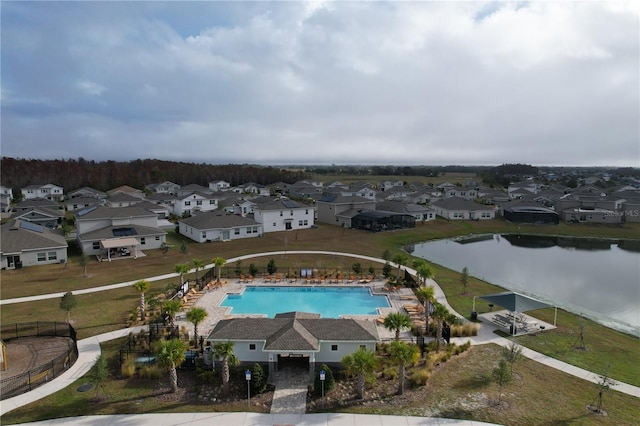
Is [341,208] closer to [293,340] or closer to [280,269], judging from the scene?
[280,269]

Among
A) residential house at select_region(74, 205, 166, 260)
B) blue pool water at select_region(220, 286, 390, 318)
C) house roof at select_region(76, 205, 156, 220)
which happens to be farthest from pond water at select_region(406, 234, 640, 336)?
house roof at select_region(76, 205, 156, 220)

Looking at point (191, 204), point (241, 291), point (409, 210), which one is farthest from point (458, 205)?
point (241, 291)

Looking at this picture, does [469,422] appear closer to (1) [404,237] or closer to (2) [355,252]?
(2) [355,252]

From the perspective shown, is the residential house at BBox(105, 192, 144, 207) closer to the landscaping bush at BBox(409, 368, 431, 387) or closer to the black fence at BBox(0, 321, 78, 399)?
the black fence at BBox(0, 321, 78, 399)

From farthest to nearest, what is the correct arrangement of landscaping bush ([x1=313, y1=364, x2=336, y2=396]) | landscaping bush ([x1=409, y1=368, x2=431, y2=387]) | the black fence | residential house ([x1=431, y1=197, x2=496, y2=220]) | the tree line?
the tree line < residential house ([x1=431, y1=197, x2=496, y2=220]) < landscaping bush ([x1=409, y1=368, x2=431, y2=387]) < the black fence < landscaping bush ([x1=313, y1=364, x2=336, y2=396])

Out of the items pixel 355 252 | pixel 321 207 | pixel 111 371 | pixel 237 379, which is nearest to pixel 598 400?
pixel 237 379

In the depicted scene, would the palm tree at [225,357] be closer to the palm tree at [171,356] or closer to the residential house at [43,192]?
the palm tree at [171,356]
